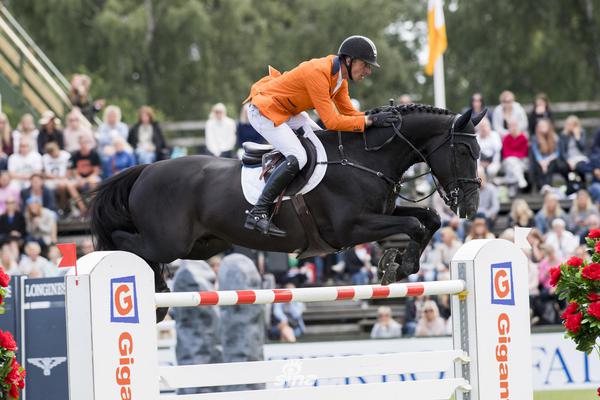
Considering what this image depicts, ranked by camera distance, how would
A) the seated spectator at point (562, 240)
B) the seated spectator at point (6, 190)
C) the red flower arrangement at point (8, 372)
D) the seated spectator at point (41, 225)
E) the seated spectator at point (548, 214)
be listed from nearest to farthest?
the red flower arrangement at point (8, 372)
the seated spectator at point (562, 240)
the seated spectator at point (548, 214)
the seated spectator at point (41, 225)
the seated spectator at point (6, 190)

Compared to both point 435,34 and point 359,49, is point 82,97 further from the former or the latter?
point 359,49

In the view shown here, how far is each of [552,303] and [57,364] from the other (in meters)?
5.72

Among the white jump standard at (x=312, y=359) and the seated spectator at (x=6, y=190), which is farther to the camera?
the seated spectator at (x=6, y=190)

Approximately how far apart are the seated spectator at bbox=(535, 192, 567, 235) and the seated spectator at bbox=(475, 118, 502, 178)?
3.81ft

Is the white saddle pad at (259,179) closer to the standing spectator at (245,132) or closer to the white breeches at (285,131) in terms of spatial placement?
the white breeches at (285,131)

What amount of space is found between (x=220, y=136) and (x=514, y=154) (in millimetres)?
3594

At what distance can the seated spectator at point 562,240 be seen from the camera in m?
12.3

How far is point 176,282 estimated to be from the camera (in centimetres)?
1099

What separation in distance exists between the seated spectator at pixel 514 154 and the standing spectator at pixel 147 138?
4199 mm

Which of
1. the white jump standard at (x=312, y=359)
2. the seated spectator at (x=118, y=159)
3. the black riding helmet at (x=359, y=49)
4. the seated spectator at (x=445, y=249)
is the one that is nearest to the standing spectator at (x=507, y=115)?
the seated spectator at (x=445, y=249)

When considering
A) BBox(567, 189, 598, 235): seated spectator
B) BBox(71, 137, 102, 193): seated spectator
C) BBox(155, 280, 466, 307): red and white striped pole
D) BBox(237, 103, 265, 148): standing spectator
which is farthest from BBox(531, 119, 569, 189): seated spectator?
BBox(155, 280, 466, 307): red and white striped pole

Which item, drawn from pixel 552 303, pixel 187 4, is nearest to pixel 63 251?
pixel 552 303

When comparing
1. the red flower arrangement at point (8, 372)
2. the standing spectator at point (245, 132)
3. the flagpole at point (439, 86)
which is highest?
the flagpole at point (439, 86)

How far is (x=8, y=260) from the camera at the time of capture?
41.2 feet
